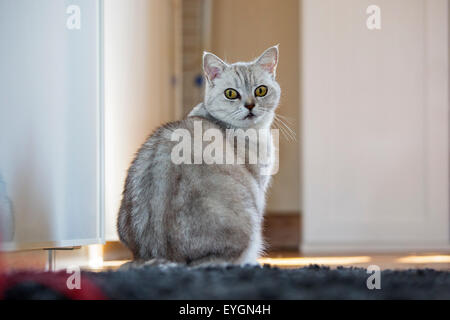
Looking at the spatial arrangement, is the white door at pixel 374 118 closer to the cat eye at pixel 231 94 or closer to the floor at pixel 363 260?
the floor at pixel 363 260

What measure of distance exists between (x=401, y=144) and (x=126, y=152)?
142cm

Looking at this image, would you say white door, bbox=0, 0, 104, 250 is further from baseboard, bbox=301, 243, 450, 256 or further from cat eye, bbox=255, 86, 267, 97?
baseboard, bbox=301, 243, 450, 256

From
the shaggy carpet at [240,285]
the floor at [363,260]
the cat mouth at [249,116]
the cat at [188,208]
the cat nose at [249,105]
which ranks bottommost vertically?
the floor at [363,260]

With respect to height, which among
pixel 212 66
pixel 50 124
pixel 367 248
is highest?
pixel 212 66

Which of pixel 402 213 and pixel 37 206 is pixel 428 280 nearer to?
pixel 37 206

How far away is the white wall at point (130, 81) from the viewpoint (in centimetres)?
222

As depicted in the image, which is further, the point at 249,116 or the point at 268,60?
the point at 268,60

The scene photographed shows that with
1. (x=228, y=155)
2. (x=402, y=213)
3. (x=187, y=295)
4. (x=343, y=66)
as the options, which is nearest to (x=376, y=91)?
(x=343, y=66)

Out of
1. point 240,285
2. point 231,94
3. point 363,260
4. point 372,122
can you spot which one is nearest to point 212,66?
point 231,94

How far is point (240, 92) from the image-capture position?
1550 millimetres

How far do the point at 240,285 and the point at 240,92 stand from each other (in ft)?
2.17

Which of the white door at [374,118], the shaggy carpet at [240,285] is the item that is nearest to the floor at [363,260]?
the white door at [374,118]

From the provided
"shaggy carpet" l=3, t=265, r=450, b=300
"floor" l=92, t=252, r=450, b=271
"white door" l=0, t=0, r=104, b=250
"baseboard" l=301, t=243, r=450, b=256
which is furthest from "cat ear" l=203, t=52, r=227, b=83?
"baseboard" l=301, t=243, r=450, b=256

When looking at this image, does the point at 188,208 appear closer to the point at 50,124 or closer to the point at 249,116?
the point at 249,116
